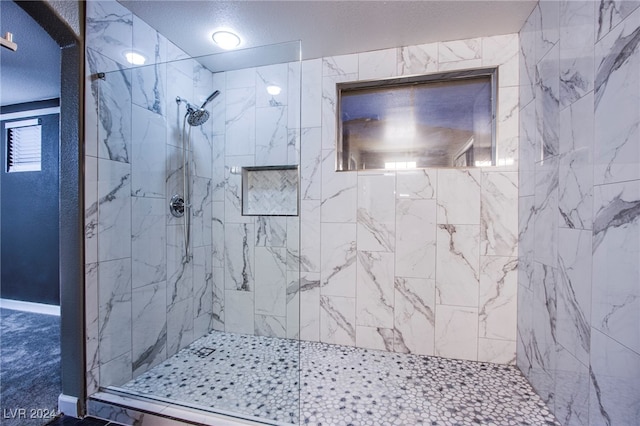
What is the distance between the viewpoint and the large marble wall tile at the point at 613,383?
87 centimetres

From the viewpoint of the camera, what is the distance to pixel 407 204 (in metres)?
1.98

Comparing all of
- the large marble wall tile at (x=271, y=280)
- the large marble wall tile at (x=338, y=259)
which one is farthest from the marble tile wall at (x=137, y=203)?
the large marble wall tile at (x=338, y=259)

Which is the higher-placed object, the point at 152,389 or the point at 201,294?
the point at 201,294

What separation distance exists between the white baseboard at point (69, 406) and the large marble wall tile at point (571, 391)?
2.38m

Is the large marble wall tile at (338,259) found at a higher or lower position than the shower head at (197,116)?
lower

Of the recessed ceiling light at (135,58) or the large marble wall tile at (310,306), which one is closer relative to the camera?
the recessed ceiling light at (135,58)

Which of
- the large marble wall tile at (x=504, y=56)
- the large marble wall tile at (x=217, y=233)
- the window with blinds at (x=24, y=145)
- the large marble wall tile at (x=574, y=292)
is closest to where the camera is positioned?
the large marble wall tile at (x=574, y=292)

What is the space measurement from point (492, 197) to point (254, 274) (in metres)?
1.80

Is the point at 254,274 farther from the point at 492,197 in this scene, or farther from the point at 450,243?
the point at 492,197

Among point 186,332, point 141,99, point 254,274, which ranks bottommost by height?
point 186,332

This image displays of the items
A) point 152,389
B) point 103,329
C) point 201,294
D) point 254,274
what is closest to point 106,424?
point 152,389

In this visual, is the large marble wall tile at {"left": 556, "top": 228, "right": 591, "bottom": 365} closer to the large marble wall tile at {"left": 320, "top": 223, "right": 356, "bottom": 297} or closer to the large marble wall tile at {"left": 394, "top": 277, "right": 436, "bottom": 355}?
the large marble wall tile at {"left": 394, "top": 277, "right": 436, "bottom": 355}

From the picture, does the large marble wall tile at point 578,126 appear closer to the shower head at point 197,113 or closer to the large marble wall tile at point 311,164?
the large marble wall tile at point 311,164

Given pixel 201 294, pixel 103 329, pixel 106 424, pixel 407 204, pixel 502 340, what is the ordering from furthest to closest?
pixel 201 294 → pixel 407 204 → pixel 502 340 → pixel 103 329 → pixel 106 424
